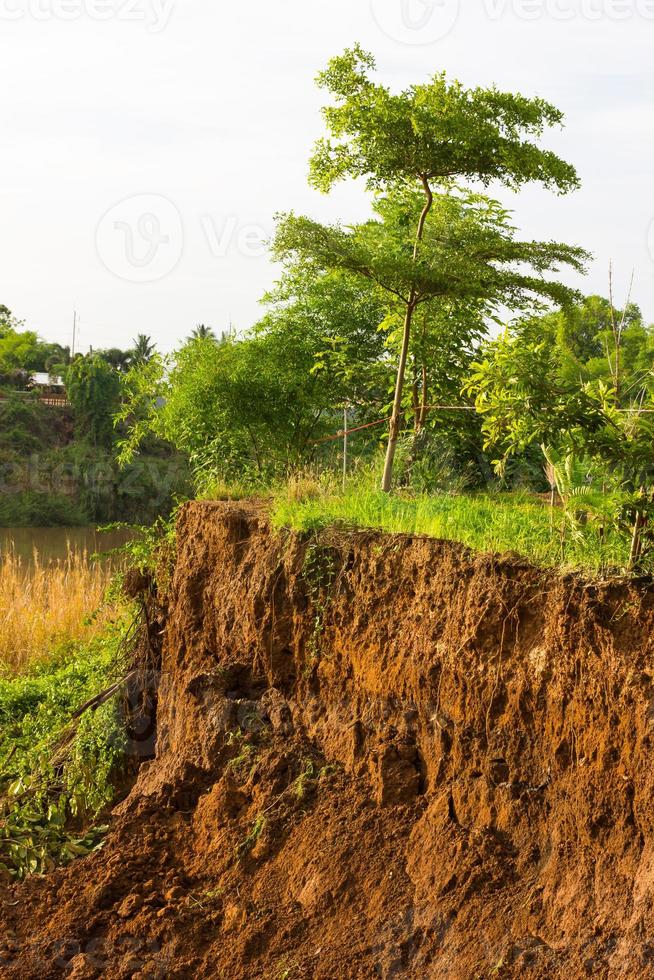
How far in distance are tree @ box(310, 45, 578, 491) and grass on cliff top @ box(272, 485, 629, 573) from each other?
1.21m

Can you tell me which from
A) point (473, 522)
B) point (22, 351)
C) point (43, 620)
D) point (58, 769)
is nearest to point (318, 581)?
point (473, 522)

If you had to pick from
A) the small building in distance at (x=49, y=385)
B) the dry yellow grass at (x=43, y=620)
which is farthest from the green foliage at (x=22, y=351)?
the dry yellow grass at (x=43, y=620)

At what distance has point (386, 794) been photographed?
6.05m

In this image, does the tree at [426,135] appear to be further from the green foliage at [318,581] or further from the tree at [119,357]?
the tree at [119,357]

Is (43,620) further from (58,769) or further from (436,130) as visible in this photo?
(436,130)

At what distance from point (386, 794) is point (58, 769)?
4.05 metres

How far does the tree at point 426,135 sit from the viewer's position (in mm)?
8984

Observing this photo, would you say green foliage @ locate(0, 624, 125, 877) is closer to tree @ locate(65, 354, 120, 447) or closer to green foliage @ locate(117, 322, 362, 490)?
green foliage @ locate(117, 322, 362, 490)

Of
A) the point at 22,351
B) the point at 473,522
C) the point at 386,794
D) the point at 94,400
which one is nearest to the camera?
the point at 386,794

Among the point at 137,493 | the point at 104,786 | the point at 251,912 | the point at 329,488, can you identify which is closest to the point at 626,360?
the point at 329,488

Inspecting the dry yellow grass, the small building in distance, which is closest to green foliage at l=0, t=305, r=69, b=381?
the small building in distance

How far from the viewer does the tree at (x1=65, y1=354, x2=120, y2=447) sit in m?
42.3

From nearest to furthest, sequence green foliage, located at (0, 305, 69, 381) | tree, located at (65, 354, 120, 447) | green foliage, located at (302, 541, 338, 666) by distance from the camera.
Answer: green foliage, located at (302, 541, 338, 666) → tree, located at (65, 354, 120, 447) → green foliage, located at (0, 305, 69, 381)

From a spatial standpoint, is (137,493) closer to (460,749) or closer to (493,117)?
A: (493,117)
